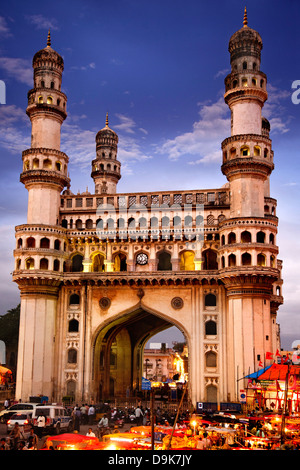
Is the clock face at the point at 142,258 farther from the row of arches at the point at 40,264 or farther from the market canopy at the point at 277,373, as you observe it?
the market canopy at the point at 277,373

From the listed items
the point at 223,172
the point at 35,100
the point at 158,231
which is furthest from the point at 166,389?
the point at 35,100

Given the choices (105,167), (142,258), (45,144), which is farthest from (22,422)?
(105,167)

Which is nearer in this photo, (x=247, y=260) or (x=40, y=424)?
(x=40, y=424)

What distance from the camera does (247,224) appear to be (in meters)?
39.4

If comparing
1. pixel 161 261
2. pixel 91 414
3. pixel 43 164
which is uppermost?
pixel 43 164

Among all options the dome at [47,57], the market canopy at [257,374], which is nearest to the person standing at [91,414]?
the market canopy at [257,374]

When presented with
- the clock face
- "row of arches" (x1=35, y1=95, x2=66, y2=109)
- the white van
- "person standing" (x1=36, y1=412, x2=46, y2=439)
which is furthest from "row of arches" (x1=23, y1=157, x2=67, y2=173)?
"person standing" (x1=36, y1=412, x2=46, y2=439)

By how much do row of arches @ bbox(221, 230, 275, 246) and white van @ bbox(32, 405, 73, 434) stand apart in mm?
17051

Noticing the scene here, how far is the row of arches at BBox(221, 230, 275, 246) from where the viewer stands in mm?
39406

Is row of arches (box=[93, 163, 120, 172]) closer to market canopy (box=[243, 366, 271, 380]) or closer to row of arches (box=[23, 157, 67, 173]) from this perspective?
row of arches (box=[23, 157, 67, 173])

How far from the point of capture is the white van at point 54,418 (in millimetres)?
28641

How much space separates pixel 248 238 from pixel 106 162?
21.5 m

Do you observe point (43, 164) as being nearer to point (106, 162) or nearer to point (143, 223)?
point (143, 223)

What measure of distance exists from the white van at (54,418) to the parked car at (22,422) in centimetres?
41
